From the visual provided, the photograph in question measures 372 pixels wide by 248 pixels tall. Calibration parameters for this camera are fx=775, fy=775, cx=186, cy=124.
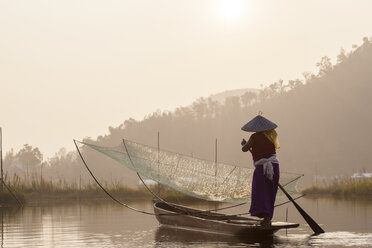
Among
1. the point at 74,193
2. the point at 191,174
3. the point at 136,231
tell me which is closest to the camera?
the point at 191,174

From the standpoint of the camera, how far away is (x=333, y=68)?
14225 centimetres

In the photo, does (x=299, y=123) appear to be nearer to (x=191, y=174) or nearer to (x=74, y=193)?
(x=74, y=193)

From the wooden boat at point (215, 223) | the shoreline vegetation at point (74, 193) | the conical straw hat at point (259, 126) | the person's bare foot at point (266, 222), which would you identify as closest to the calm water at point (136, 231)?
the wooden boat at point (215, 223)

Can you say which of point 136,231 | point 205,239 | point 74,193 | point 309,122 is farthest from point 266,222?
point 309,122

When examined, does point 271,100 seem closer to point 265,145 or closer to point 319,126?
point 319,126

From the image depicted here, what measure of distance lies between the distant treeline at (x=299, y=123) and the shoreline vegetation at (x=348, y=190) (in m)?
83.9

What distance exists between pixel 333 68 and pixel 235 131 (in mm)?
21676

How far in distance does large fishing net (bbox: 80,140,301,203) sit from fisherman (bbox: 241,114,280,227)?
76.0 inches

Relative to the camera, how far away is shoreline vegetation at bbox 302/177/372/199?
3353cm

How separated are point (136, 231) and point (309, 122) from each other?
388 ft

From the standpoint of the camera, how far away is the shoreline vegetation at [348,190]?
33.5 m

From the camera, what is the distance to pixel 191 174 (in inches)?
695

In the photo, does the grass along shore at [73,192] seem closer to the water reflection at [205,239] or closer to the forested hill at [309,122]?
the water reflection at [205,239]

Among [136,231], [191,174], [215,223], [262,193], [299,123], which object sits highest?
[299,123]
